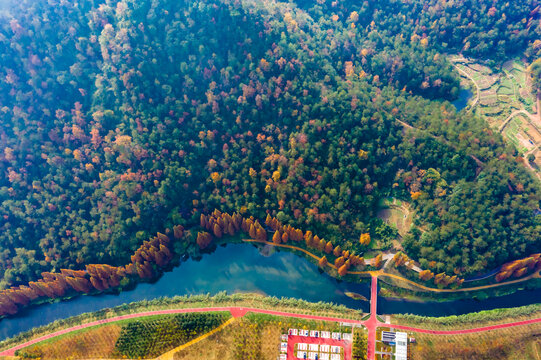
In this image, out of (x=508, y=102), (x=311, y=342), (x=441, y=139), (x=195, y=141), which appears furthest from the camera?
(x=508, y=102)

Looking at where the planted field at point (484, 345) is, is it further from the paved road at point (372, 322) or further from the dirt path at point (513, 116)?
the dirt path at point (513, 116)

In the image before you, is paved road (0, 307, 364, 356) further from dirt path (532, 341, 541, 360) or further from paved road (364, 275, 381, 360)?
dirt path (532, 341, 541, 360)

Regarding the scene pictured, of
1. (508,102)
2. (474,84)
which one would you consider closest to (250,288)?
(474,84)

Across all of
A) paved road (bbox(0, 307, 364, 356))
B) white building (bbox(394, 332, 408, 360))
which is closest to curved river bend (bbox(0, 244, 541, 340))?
paved road (bbox(0, 307, 364, 356))

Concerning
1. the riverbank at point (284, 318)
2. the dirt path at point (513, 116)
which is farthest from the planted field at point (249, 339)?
the dirt path at point (513, 116)

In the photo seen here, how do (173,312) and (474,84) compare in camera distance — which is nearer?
(173,312)

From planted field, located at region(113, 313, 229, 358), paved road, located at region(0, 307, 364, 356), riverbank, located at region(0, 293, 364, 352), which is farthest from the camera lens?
riverbank, located at region(0, 293, 364, 352)

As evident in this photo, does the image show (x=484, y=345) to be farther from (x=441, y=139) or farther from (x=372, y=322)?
(x=441, y=139)
